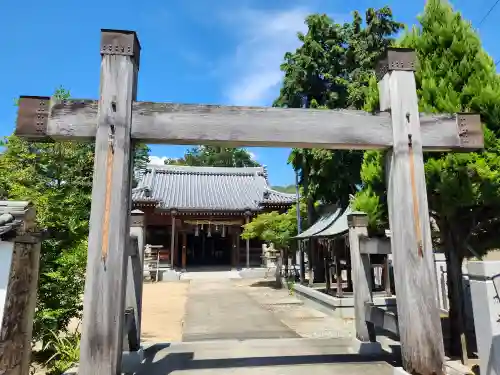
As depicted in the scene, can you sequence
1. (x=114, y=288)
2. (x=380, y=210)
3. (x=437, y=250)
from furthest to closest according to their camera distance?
(x=437, y=250) → (x=380, y=210) → (x=114, y=288)

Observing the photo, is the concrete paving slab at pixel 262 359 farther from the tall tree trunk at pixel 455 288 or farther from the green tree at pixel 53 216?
the tall tree trunk at pixel 455 288

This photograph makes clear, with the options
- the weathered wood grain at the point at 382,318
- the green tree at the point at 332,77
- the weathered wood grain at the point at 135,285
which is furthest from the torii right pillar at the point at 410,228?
the green tree at the point at 332,77

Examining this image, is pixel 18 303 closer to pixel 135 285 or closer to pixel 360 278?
pixel 135 285

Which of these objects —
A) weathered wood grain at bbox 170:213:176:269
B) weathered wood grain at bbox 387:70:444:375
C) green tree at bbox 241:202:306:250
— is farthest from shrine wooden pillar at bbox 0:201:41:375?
weathered wood grain at bbox 170:213:176:269

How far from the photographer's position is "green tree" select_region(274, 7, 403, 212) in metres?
14.6

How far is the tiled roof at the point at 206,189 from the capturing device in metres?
24.3

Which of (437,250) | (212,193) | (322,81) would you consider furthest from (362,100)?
(212,193)

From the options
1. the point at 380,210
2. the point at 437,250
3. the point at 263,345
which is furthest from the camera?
the point at 437,250

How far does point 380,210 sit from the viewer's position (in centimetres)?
604

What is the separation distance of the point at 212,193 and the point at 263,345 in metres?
22.1

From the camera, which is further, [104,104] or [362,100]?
[362,100]

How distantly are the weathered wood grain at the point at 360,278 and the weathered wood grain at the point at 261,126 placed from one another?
1.85 metres

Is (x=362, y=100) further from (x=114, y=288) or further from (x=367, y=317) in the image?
(x=114, y=288)

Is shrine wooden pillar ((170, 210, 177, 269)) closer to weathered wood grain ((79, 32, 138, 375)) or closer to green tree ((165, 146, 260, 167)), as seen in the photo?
weathered wood grain ((79, 32, 138, 375))
